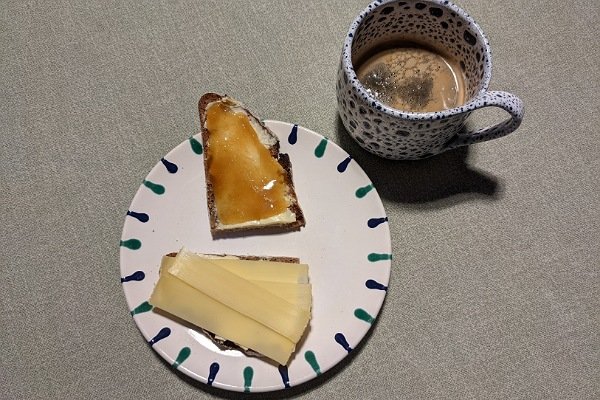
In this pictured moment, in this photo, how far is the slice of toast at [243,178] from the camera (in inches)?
40.9

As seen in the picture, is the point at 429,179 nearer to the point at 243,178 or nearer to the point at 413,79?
the point at 413,79

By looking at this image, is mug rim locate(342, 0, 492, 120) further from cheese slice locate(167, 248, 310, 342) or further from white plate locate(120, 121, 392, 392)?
cheese slice locate(167, 248, 310, 342)

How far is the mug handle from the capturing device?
0.88 meters

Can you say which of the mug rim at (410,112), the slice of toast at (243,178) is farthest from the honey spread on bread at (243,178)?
the mug rim at (410,112)

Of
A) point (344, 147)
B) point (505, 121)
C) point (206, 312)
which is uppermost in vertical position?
point (505, 121)

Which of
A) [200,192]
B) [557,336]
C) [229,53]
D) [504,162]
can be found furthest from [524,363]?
[229,53]

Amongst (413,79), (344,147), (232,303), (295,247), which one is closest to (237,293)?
(232,303)

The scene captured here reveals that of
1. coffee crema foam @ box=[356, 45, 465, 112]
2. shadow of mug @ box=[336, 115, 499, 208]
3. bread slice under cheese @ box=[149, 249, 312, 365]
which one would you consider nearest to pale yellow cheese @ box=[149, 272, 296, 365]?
bread slice under cheese @ box=[149, 249, 312, 365]

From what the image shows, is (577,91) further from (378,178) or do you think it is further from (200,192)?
(200,192)

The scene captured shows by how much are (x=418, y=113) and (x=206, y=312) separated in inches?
19.6

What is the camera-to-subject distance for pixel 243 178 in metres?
1.04

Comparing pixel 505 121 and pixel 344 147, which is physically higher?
pixel 505 121

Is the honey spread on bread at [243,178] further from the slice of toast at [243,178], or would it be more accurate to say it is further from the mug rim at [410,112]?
the mug rim at [410,112]

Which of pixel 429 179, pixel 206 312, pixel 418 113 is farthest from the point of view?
pixel 429 179
